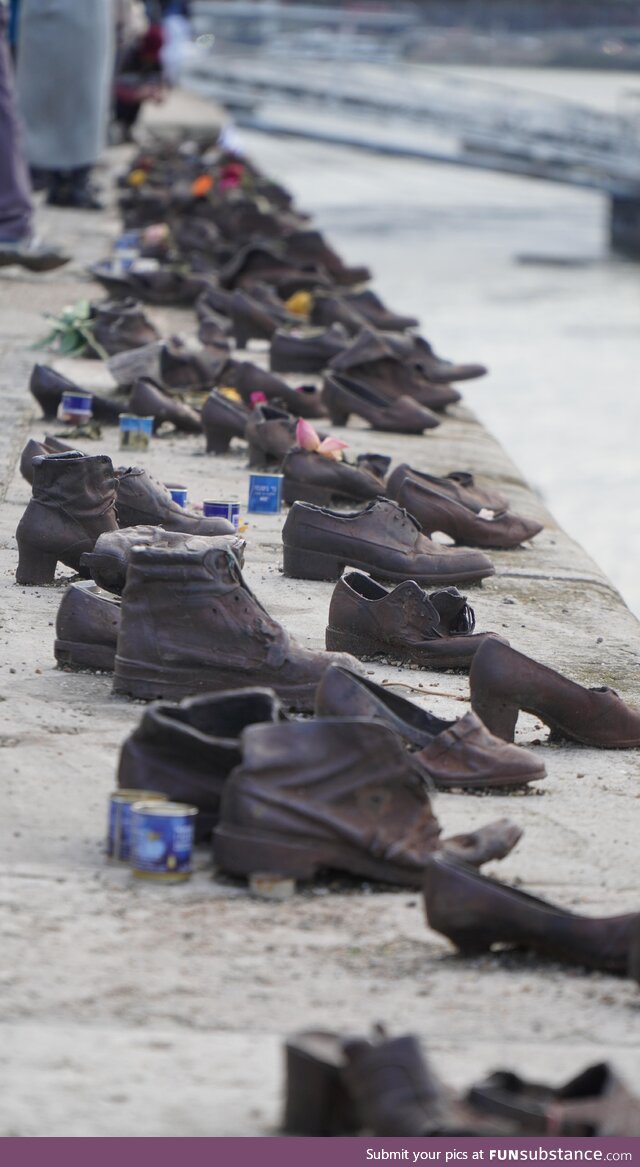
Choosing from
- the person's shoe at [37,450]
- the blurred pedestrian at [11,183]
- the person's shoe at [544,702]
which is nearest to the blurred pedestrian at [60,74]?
the blurred pedestrian at [11,183]

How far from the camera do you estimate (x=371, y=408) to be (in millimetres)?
6527

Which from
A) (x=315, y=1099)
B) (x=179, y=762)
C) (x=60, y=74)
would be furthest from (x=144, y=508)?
(x=60, y=74)

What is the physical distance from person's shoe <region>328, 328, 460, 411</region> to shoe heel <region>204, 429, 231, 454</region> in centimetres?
87

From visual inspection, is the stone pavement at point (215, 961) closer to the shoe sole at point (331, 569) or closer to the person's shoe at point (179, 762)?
the person's shoe at point (179, 762)

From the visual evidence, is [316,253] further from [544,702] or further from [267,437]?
[544,702]

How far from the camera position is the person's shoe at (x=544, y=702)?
328 centimetres

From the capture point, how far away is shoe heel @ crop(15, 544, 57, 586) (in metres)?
4.05

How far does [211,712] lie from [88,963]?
0.56 m

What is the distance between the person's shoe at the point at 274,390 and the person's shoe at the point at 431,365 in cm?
86

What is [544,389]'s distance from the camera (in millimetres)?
13609

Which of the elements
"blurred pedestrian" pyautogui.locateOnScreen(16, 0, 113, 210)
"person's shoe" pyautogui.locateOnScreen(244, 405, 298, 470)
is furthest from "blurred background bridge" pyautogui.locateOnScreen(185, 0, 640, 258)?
"person's shoe" pyautogui.locateOnScreen(244, 405, 298, 470)

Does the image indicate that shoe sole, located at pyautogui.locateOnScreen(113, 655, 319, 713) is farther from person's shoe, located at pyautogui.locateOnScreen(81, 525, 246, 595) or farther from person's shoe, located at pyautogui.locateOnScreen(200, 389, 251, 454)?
person's shoe, located at pyautogui.locateOnScreen(200, 389, 251, 454)

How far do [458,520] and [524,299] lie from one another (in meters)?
14.8

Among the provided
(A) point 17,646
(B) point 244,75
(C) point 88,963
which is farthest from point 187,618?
(B) point 244,75
